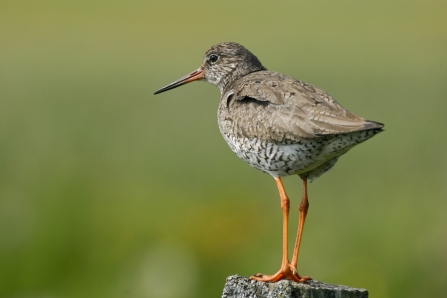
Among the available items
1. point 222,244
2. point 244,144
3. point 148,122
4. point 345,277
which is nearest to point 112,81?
point 148,122

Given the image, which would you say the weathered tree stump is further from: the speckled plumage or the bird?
the speckled plumage

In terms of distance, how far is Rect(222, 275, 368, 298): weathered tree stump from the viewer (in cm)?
464

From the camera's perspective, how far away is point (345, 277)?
829 cm

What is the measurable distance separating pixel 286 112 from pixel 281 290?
1734 millimetres

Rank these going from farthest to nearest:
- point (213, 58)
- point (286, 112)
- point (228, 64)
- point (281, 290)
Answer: point (213, 58) → point (228, 64) → point (286, 112) → point (281, 290)

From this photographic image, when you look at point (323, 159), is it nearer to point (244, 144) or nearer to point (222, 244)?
point (244, 144)

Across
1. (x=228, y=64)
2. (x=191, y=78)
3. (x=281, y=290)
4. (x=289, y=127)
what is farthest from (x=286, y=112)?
(x=191, y=78)

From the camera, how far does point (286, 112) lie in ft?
19.7

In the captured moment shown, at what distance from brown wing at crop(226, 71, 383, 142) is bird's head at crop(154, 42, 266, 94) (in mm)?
1128

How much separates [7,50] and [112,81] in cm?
481

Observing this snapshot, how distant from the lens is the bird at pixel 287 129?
226 inches

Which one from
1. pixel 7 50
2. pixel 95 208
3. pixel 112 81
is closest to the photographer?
pixel 95 208

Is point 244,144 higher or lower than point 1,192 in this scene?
higher

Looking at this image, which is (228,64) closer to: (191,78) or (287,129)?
(191,78)
